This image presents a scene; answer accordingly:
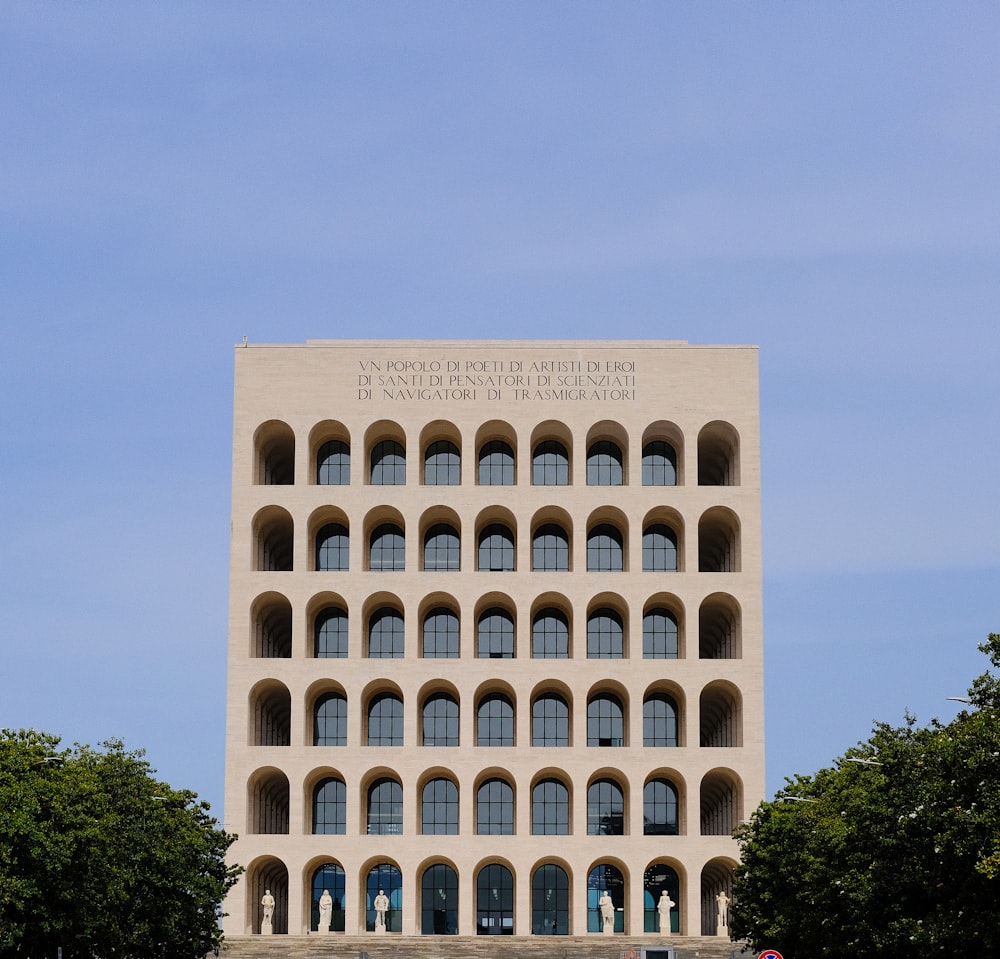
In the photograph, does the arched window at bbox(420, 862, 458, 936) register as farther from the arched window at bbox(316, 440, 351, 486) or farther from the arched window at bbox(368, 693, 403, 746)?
the arched window at bbox(316, 440, 351, 486)

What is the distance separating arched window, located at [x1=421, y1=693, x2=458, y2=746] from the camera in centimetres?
10075

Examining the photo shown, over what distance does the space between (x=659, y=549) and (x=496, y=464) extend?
10.0 metres

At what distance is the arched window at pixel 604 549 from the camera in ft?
336

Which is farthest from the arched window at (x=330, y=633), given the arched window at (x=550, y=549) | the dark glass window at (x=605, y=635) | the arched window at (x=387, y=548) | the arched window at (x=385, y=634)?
the dark glass window at (x=605, y=635)

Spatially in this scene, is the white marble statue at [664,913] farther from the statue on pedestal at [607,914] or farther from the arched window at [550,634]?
the arched window at [550,634]

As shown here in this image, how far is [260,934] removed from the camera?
96375 mm

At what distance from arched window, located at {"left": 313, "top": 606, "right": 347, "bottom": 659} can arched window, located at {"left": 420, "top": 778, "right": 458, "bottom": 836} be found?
8.74 m

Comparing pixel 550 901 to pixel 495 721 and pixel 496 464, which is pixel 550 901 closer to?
pixel 495 721

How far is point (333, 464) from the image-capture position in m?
104

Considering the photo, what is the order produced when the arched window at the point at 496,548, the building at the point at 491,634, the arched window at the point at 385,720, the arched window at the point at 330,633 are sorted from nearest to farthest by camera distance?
the building at the point at 491,634, the arched window at the point at 385,720, the arched window at the point at 330,633, the arched window at the point at 496,548

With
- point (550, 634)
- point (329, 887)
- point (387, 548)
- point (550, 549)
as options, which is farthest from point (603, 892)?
point (387, 548)

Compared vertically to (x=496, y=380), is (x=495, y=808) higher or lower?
lower

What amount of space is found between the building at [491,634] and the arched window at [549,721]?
0.39 ft

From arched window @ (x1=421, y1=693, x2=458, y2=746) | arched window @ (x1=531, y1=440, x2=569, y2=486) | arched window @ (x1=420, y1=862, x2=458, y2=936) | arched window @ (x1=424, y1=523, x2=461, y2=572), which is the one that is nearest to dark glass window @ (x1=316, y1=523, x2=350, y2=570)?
arched window @ (x1=424, y1=523, x2=461, y2=572)
